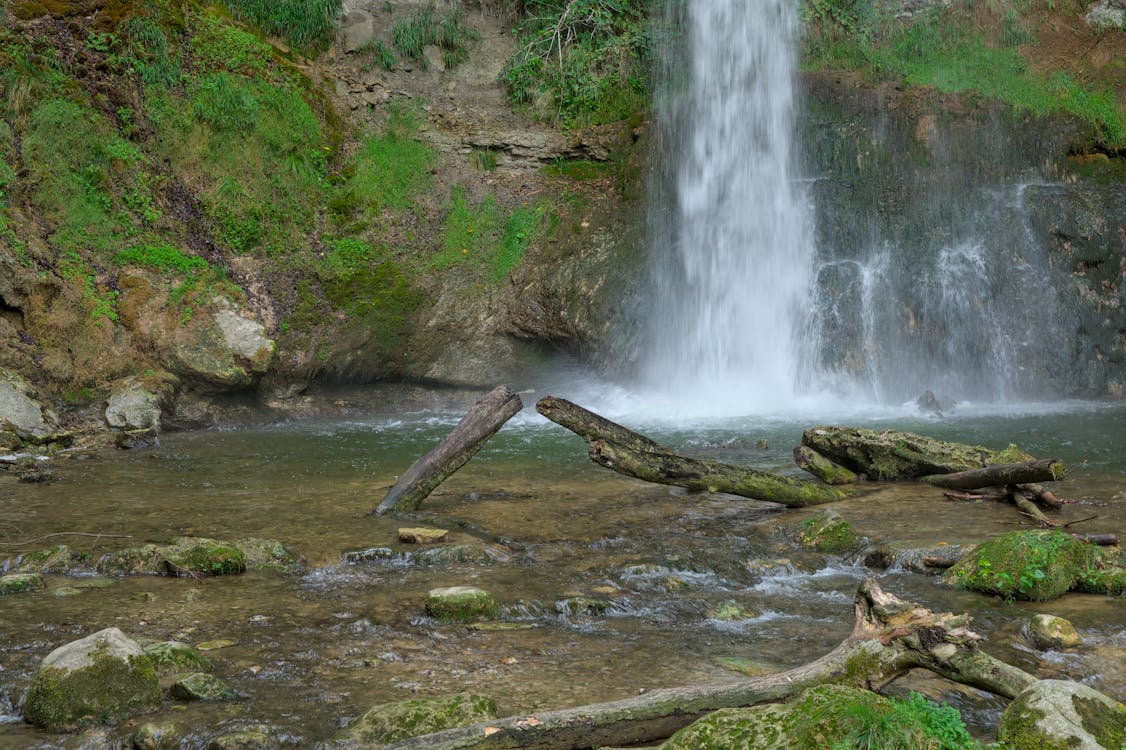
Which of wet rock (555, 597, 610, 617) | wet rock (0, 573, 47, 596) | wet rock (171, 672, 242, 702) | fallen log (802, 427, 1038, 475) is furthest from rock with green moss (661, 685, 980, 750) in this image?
fallen log (802, 427, 1038, 475)

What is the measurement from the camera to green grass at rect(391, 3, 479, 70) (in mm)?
17750

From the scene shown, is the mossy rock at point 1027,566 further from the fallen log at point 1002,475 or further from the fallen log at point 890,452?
the fallen log at point 890,452

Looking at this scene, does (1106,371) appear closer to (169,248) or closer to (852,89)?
(852,89)

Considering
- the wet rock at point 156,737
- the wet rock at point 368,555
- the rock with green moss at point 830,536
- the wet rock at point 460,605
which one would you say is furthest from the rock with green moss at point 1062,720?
the wet rock at point 368,555

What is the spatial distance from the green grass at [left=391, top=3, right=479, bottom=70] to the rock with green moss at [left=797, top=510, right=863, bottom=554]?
46.7ft

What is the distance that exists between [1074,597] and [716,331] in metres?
10.5

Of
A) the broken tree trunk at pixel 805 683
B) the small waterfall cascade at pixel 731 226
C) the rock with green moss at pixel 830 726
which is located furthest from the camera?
the small waterfall cascade at pixel 731 226

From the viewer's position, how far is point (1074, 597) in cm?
501

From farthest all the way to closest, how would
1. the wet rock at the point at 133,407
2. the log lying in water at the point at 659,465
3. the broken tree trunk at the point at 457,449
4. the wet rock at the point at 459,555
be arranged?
1. the wet rock at the point at 133,407
2. the broken tree trunk at the point at 457,449
3. the log lying in water at the point at 659,465
4. the wet rock at the point at 459,555

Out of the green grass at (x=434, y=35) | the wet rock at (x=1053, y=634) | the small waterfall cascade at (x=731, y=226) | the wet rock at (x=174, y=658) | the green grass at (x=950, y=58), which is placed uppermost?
the green grass at (x=434, y=35)

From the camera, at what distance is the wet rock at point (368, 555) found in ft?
19.7

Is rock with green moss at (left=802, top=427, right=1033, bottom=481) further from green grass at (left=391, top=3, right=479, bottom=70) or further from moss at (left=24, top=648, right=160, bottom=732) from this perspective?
green grass at (left=391, top=3, right=479, bottom=70)

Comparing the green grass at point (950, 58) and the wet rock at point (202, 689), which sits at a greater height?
the green grass at point (950, 58)

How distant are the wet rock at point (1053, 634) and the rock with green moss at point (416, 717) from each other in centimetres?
263
